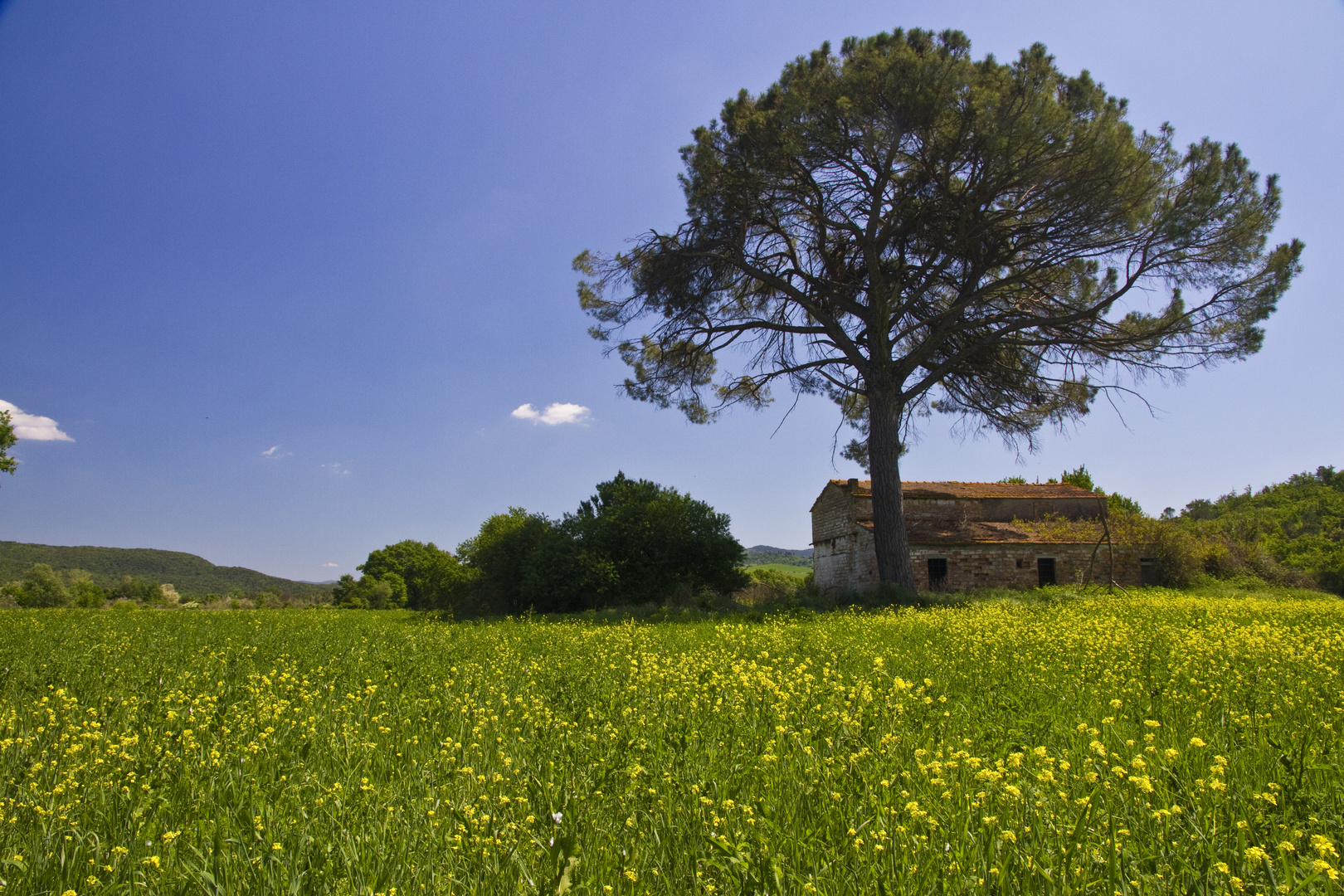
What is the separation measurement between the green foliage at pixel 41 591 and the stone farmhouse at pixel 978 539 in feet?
122

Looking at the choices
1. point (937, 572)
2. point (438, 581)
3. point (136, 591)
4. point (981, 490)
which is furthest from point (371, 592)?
point (981, 490)

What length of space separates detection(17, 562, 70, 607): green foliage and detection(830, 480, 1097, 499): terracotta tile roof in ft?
129

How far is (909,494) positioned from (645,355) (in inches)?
549

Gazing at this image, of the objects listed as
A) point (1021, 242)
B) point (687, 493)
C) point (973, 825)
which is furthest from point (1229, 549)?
point (973, 825)

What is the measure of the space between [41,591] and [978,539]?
45.3 meters

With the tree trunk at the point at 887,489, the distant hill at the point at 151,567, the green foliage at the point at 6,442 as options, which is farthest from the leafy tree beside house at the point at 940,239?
the distant hill at the point at 151,567

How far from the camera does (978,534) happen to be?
85.7 ft

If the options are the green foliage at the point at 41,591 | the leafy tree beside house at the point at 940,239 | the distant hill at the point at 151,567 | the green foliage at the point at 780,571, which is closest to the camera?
the leafy tree beside house at the point at 940,239

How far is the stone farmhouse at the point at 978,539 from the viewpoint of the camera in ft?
82.4

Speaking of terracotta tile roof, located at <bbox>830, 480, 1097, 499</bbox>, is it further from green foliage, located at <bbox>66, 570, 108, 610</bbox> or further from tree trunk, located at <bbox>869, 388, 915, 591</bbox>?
green foliage, located at <bbox>66, 570, 108, 610</bbox>

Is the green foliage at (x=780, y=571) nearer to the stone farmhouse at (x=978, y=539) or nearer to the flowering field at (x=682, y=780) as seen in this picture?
the stone farmhouse at (x=978, y=539)

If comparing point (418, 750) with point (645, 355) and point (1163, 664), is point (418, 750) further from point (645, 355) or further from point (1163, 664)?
point (645, 355)

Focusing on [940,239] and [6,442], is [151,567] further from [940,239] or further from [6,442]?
[940,239]

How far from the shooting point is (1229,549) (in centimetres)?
2670
